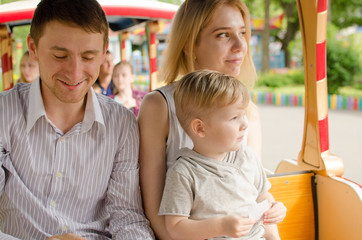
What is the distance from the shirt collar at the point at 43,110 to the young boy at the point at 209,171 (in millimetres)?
339

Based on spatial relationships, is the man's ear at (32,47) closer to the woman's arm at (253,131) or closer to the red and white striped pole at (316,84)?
the woman's arm at (253,131)

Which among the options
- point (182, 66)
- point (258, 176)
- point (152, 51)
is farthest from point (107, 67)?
point (258, 176)

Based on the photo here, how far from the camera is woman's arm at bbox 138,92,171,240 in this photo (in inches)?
64.7

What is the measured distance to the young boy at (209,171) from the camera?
1460 millimetres

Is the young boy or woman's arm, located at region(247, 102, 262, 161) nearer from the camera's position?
the young boy

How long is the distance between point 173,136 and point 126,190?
300 millimetres

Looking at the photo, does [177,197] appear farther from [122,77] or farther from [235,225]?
[122,77]

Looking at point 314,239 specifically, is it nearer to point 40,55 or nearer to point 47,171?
point 47,171

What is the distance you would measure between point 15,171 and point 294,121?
337 inches

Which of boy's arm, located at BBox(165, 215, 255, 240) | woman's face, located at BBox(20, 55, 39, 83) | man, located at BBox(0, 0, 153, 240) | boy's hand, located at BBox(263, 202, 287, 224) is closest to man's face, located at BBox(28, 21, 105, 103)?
man, located at BBox(0, 0, 153, 240)

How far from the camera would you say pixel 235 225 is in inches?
53.7

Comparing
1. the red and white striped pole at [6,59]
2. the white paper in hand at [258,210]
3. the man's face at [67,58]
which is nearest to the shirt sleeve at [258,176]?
the white paper in hand at [258,210]

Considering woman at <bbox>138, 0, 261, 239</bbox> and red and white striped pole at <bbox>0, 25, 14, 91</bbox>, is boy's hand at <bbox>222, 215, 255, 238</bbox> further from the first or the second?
red and white striped pole at <bbox>0, 25, 14, 91</bbox>

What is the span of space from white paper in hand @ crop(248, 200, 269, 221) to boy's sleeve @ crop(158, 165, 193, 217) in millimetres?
222
